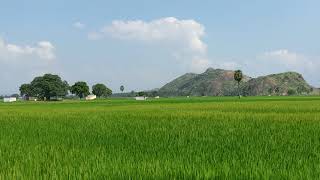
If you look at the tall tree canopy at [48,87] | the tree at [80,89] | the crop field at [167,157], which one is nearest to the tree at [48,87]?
the tall tree canopy at [48,87]

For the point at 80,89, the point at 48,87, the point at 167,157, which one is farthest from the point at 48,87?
the point at 167,157

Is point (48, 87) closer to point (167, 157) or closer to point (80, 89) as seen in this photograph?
point (80, 89)

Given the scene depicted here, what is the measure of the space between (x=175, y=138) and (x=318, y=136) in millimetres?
3865

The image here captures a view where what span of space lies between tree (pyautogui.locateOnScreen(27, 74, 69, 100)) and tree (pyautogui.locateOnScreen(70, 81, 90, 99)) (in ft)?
58.0

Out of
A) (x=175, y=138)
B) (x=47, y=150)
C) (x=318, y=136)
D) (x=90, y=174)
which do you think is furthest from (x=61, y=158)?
(x=318, y=136)

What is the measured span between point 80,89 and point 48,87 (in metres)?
27.3

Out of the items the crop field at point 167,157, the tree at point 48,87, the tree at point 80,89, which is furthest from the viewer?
the tree at point 80,89

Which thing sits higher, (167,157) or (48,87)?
(48,87)

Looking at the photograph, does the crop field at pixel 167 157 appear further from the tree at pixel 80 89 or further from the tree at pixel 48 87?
the tree at pixel 80 89

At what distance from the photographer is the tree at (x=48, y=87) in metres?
162

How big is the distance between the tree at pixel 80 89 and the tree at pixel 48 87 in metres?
17.7

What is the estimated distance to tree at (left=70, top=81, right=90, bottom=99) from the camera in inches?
7436

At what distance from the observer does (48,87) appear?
6378 inches

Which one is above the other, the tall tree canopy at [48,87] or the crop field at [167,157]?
the tall tree canopy at [48,87]
